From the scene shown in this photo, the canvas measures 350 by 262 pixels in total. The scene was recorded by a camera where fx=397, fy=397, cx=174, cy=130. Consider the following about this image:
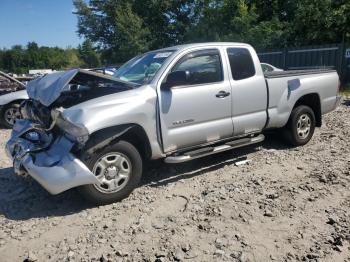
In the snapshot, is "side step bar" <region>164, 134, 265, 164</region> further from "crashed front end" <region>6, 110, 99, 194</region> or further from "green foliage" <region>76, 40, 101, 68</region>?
"green foliage" <region>76, 40, 101, 68</region>

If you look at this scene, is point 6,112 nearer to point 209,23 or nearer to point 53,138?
point 53,138

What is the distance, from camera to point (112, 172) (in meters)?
4.63

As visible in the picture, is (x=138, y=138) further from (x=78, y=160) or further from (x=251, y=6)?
(x=251, y=6)

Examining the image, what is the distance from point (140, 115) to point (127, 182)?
2.69ft

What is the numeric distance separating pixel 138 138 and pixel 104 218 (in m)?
1.10

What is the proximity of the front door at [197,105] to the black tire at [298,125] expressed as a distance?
4.81ft

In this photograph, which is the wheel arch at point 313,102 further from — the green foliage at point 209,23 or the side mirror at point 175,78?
the green foliage at point 209,23

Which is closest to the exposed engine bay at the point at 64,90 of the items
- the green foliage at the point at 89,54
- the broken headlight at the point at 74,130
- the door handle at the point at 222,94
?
the broken headlight at the point at 74,130

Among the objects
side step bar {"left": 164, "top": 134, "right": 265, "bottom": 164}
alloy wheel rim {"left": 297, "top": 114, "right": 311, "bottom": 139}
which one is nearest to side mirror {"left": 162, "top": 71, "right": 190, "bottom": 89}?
side step bar {"left": 164, "top": 134, "right": 265, "bottom": 164}

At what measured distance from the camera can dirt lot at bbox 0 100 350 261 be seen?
365cm

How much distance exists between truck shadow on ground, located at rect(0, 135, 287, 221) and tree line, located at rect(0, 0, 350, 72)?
18.3 meters

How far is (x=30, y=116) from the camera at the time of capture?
5430 millimetres

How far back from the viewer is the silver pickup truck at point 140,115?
175 inches

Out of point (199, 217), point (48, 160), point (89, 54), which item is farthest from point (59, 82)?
point (89, 54)
